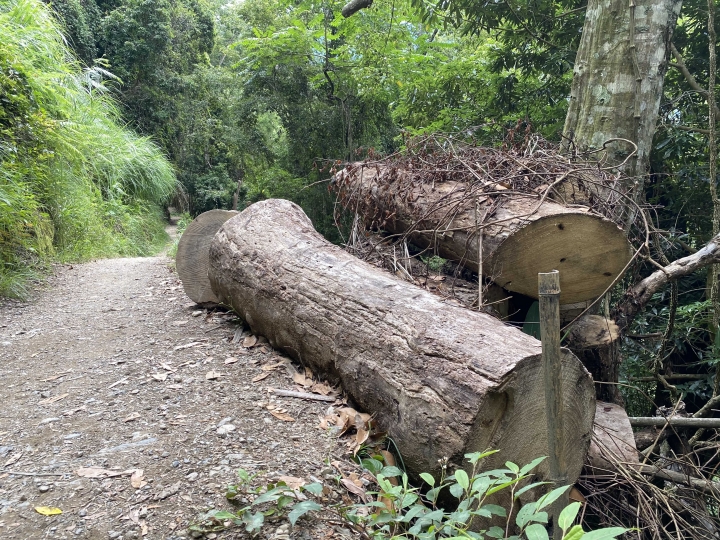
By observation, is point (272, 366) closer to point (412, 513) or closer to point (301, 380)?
point (301, 380)

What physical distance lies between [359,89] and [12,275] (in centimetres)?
640

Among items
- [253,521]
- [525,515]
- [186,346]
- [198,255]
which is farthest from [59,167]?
[525,515]

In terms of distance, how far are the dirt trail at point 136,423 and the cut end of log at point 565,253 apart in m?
1.34

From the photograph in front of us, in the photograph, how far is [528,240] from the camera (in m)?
2.69

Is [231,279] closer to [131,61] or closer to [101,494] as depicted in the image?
[101,494]

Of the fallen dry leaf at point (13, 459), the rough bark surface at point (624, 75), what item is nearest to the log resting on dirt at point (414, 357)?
the fallen dry leaf at point (13, 459)

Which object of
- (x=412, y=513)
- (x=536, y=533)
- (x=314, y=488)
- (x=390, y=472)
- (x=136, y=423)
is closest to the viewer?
(x=536, y=533)

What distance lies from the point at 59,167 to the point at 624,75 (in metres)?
7.33

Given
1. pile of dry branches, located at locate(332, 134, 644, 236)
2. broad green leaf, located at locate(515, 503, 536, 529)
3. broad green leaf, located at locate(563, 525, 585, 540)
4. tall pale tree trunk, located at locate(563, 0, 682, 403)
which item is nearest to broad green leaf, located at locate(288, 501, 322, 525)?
broad green leaf, located at locate(515, 503, 536, 529)

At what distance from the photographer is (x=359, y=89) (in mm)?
9039

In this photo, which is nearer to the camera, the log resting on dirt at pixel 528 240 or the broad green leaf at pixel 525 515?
the broad green leaf at pixel 525 515

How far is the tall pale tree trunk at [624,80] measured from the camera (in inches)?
137

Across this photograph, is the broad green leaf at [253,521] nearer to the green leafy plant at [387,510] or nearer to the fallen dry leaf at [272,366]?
the green leafy plant at [387,510]

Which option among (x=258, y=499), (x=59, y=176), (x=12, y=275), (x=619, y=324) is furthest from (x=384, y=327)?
(x=59, y=176)
